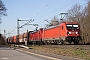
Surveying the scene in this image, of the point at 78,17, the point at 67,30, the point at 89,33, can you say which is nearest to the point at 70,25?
the point at 67,30

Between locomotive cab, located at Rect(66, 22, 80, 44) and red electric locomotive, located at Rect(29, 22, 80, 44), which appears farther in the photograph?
red electric locomotive, located at Rect(29, 22, 80, 44)

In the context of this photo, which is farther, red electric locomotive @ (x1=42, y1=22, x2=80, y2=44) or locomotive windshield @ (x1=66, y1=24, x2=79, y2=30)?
locomotive windshield @ (x1=66, y1=24, x2=79, y2=30)

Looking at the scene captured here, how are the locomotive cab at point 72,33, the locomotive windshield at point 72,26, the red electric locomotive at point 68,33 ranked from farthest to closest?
the locomotive windshield at point 72,26 < the red electric locomotive at point 68,33 < the locomotive cab at point 72,33

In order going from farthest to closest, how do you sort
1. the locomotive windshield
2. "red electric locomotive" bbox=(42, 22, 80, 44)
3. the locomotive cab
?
the locomotive windshield → "red electric locomotive" bbox=(42, 22, 80, 44) → the locomotive cab

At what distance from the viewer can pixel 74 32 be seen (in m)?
36.7

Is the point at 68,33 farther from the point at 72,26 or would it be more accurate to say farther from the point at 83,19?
the point at 83,19

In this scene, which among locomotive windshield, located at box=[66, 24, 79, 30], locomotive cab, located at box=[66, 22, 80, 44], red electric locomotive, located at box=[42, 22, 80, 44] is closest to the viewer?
locomotive cab, located at box=[66, 22, 80, 44]

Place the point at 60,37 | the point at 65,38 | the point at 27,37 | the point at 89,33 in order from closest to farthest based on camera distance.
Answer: the point at 65,38, the point at 60,37, the point at 89,33, the point at 27,37

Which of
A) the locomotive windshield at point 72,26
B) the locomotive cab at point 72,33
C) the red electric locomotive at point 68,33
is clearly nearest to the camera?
the locomotive cab at point 72,33

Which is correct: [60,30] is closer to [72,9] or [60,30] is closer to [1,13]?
[1,13]

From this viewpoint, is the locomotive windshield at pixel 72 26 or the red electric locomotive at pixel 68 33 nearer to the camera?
the red electric locomotive at pixel 68 33

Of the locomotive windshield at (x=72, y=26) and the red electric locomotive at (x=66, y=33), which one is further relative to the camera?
the locomotive windshield at (x=72, y=26)

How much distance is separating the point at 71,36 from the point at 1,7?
3040cm

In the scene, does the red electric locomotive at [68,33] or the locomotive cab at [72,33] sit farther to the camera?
the red electric locomotive at [68,33]
